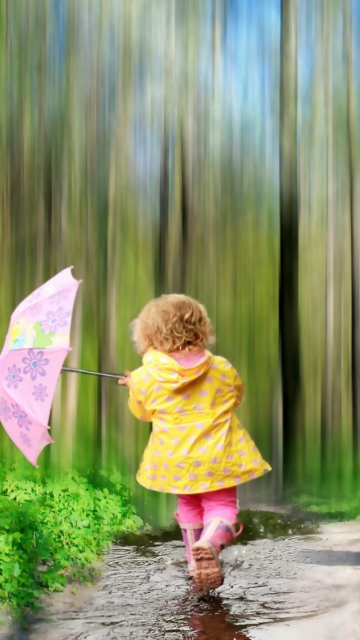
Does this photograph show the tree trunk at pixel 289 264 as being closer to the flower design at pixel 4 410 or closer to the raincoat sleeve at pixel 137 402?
the raincoat sleeve at pixel 137 402

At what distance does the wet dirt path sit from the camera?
3.02 metres

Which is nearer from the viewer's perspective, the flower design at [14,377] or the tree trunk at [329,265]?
the flower design at [14,377]

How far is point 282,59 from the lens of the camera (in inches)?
212

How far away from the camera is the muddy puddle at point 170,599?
3.04 m

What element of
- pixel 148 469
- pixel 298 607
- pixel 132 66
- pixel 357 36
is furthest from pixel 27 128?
pixel 298 607

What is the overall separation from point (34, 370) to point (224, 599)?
3.60 feet

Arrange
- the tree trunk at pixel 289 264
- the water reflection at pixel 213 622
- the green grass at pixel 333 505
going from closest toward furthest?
the water reflection at pixel 213 622 → the green grass at pixel 333 505 → the tree trunk at pixel 289 264

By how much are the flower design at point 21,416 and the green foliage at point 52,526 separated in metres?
0.36

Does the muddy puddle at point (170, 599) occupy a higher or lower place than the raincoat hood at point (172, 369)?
lower

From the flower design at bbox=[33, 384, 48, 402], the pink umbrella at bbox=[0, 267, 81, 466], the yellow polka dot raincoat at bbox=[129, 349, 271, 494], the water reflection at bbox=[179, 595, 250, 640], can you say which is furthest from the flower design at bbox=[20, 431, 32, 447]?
the water reflection at bbox=[179, 595, 250, 640]

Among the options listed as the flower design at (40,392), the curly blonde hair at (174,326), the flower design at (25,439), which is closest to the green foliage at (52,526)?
the flower design at (25,439)

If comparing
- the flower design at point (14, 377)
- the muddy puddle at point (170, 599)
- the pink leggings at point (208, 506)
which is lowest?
the muddy puddle at point (170, 599)

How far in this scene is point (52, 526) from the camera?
3.77 m

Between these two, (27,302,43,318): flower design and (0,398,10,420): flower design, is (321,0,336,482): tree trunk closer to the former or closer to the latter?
(27,302,43,318): flower design
